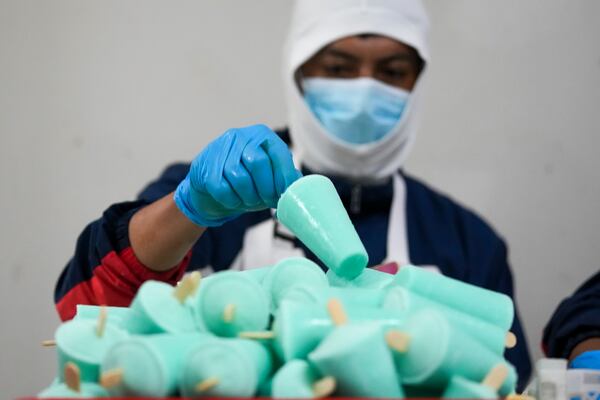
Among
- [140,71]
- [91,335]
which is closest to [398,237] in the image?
[140,71]

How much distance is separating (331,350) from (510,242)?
4.61ft

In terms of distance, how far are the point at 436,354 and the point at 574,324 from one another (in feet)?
2.25

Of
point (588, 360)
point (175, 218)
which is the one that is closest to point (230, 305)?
point (175, 218)

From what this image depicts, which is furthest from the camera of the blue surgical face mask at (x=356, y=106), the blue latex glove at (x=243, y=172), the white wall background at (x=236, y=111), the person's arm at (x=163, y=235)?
the white wall background at (x=236, y=111)

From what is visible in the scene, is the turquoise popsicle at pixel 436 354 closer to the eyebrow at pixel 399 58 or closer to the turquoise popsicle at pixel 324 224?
the turquoise popsicle at pixel 324 224

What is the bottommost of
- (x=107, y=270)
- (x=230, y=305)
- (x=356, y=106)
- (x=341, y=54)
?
(x=107, y=270)

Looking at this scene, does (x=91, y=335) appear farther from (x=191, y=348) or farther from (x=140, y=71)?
(x=140, y=71)

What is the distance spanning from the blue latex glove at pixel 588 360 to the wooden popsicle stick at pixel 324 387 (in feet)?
1.95

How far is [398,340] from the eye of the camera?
0.55 m

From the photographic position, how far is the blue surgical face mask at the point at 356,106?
4.72ft

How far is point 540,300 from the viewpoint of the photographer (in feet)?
5.94

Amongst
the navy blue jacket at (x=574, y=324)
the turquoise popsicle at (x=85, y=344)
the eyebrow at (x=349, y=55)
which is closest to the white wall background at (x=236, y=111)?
the eyebrow at (x=349, y=55)

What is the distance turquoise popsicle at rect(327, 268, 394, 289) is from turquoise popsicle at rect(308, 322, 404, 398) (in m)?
0.19

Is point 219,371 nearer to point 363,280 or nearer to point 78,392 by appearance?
point 78,392
